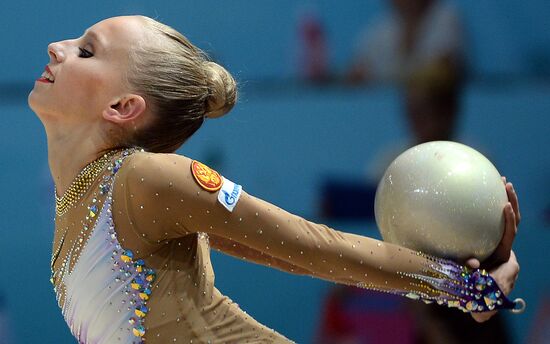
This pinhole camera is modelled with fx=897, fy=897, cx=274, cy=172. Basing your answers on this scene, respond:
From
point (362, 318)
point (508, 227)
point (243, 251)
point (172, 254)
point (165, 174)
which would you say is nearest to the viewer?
point (165, 174)

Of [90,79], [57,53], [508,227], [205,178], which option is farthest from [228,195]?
[508,227]

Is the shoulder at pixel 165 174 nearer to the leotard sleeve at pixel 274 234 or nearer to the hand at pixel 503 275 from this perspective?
the leotard sleeve at pixel 274 234

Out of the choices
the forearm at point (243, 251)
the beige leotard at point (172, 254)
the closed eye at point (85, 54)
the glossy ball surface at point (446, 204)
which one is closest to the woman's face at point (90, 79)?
the closed eye at point (85, 54)

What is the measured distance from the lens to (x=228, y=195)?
1925 mm

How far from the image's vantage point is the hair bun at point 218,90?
83.2 inches

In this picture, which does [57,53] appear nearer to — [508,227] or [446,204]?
[446,204]

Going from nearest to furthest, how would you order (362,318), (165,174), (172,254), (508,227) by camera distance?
(165,174), (172,254), (508,227), (362,318)

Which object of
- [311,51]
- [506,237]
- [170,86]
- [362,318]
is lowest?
[362,318]

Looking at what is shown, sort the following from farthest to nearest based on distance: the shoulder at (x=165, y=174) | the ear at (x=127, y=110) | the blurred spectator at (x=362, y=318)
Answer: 1. the blurred spectator at (x=362, y=318)
2. the ear at (x=127, y=110)
3. the shoulder at (x=165, y=174)

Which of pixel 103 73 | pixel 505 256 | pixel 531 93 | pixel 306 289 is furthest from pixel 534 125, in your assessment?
A: pixel 103 73

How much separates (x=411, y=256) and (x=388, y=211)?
16cm

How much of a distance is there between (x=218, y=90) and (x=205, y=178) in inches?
11.4

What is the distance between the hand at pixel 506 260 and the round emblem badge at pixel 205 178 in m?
0.62

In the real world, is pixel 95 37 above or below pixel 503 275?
above
